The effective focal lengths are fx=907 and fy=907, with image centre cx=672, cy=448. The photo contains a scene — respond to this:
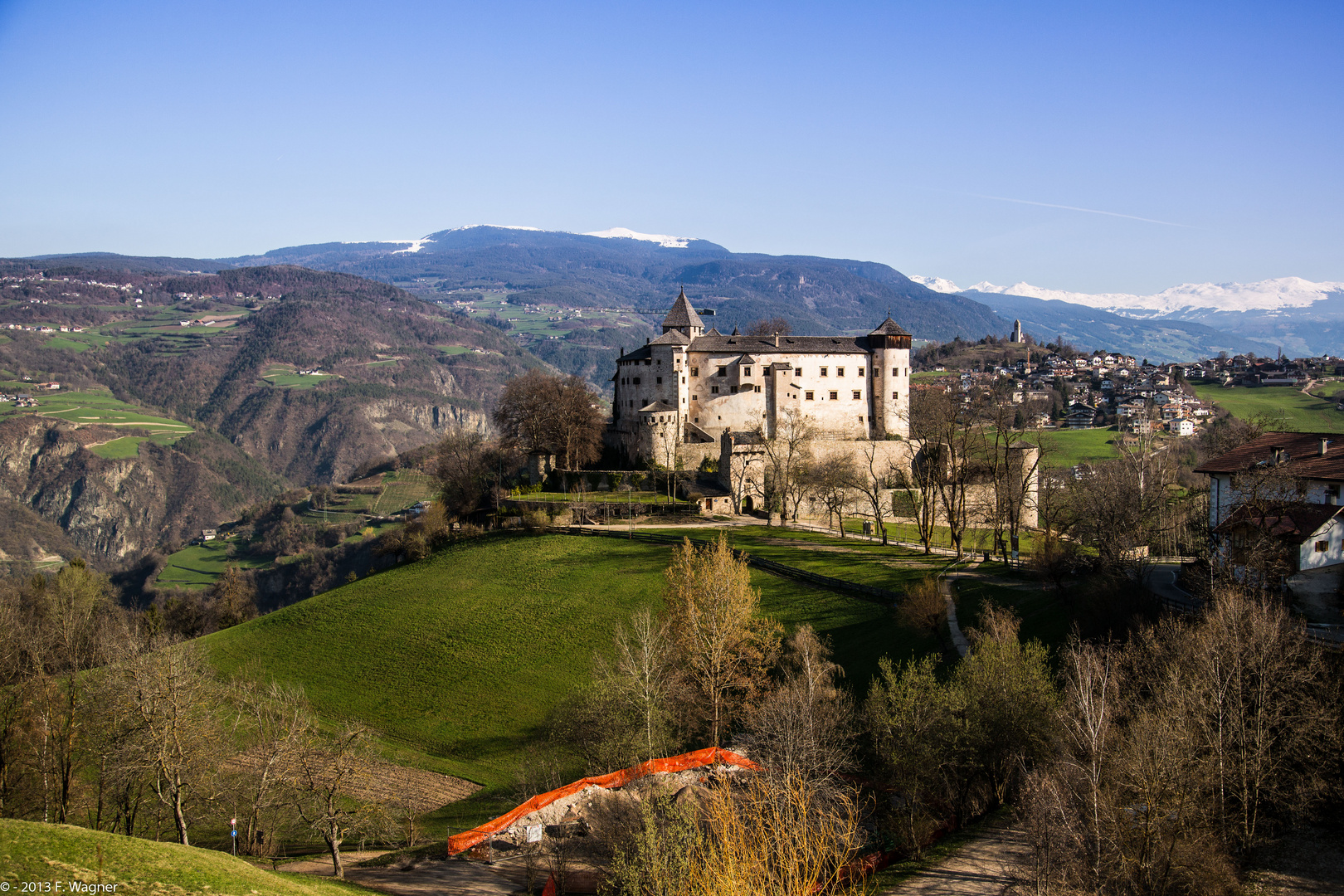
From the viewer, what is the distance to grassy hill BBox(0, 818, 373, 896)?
674 inches

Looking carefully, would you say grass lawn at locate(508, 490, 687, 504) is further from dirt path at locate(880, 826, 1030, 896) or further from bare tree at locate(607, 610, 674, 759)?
dirt path at locate(880, 826, 1030, 896)

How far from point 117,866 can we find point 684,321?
238 ft

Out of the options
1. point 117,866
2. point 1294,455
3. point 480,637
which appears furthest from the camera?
point 480,637

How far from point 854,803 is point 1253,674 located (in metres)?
11.9

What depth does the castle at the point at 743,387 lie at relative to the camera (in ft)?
268

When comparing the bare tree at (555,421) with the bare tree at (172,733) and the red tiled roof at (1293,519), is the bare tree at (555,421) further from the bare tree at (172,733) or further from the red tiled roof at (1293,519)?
the red tiled roof at (1293,519)

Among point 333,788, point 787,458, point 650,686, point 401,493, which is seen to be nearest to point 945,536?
point 787,458

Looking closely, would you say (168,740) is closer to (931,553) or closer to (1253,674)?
(1253,674)

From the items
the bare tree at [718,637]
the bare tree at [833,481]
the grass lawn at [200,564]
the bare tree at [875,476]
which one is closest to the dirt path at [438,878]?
the bare tree at [718,637]

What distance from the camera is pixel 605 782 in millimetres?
31141

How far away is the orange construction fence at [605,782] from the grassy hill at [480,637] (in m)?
7.94

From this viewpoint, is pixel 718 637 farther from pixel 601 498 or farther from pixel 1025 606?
pixel 601 498

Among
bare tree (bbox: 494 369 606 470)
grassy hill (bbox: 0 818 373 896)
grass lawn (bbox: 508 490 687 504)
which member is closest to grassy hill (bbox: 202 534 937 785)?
grass lawn (bbox: 508 490 687 504)

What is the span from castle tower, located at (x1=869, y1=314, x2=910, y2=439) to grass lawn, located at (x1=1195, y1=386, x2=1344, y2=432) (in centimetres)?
→ 4563
